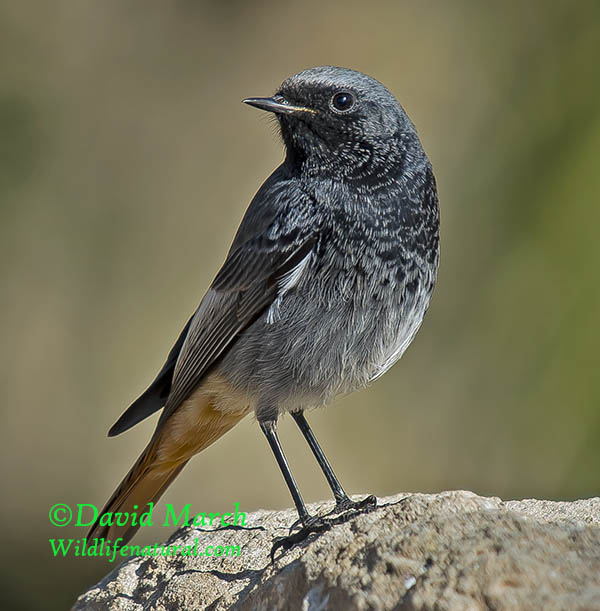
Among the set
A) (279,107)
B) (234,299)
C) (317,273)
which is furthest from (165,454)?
(279,107)

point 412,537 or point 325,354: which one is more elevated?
point 325,354

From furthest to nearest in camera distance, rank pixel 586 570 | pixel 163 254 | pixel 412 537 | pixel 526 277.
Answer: pixel 163 254 < pixel 526 277 < pixel 412 537 < pixel 586 570

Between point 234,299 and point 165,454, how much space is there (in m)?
0.91

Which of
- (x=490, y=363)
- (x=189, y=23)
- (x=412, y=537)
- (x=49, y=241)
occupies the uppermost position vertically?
(x=189, y=23)

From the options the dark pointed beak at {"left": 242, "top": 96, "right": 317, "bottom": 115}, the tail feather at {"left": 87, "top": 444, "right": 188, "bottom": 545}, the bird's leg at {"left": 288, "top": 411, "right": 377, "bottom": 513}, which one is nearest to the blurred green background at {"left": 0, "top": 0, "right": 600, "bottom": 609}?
the tail feather at {"left": 87, "top": 444, "right": 188, "bottom": 545}

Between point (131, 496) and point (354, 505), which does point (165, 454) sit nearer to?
point (131, 496)

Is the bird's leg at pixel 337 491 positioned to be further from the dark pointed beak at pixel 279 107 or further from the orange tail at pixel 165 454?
the dark pointed beak at pixel 279 107

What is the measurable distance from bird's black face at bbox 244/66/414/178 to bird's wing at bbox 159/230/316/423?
44cm

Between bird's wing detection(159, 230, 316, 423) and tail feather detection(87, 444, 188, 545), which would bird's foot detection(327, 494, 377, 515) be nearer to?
bird's wing detection(159, 230, 316, 423)

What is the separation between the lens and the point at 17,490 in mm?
8484

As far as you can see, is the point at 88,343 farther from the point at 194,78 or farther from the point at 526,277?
the point at 526,277

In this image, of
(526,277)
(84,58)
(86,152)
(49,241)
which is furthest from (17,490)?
(526,277)

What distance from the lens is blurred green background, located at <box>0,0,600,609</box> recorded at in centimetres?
803

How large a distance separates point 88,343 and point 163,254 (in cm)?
104
